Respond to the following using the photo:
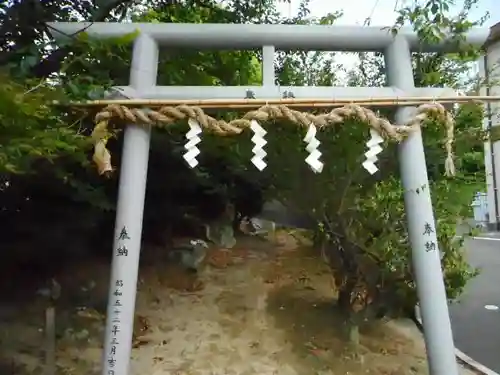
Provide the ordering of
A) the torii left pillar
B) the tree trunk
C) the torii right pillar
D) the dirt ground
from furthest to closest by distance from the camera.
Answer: the torii right pillar
the tree trunk
the dirt ground
the torii left pillar

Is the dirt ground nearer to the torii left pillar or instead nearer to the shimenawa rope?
the torii left pillar

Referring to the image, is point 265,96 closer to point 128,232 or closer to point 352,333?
point 128,232

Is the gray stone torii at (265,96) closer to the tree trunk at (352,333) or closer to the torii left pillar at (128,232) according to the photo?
the torii left pillar at (128,232)

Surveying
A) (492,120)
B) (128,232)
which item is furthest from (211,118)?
(492,120)

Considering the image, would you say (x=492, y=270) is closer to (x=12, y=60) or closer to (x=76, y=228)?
(x=76, y=228)

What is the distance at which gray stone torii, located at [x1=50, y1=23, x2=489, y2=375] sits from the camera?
3.21 metres

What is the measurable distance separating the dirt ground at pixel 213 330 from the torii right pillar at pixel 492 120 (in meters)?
2.10

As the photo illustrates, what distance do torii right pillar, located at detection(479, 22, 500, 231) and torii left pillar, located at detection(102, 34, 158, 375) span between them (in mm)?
3234

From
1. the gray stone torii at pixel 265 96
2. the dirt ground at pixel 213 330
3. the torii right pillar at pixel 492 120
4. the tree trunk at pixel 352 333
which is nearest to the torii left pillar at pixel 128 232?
the gray stone torii at pixel 265 96

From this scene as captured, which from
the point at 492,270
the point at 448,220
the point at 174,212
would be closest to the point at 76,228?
the point at 174,212

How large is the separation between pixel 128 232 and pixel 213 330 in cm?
202

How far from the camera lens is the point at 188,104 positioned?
328 cm

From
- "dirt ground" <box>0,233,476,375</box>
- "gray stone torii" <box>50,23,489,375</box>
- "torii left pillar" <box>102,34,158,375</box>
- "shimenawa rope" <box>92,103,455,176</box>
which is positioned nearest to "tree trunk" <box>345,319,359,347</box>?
"dirt ground" <box>0,233,476,375</box>

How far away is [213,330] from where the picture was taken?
490 cm
